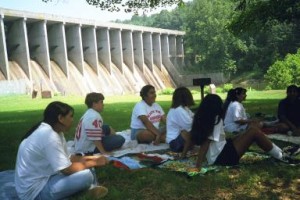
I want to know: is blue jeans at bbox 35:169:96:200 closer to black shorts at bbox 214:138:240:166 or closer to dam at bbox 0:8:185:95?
black shorts at bbox 214:138:240:166

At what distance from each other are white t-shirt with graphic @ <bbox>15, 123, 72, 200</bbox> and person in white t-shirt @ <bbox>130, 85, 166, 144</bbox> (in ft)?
10.5

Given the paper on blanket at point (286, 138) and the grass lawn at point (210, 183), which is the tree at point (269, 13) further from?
the grass lawn at point (210, 183)

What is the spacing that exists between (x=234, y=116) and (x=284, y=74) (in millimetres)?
31093

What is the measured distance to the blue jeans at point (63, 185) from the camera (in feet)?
13.2

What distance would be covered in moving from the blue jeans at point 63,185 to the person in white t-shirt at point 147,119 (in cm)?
306

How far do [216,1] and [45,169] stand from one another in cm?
5668

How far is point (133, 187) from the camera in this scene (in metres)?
4.81

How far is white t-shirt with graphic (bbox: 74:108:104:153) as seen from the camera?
6.13 meters

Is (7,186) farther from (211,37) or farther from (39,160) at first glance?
(211,37)

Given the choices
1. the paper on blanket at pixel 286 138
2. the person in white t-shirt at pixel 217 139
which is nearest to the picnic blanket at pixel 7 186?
the person in white t-shirt at pixel 217 139

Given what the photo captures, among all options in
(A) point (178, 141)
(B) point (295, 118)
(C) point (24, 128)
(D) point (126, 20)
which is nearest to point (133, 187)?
(A) point (178, 141)

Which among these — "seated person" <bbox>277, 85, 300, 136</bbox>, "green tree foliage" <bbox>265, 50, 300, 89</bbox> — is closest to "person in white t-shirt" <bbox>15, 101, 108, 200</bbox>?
"seated person" <bbox>277, 85, 300, 136</bbox>

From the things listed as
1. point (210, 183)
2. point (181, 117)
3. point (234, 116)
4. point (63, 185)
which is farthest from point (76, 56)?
point (63, 185)

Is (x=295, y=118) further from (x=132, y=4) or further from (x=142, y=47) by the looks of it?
(x=142, y=47)
